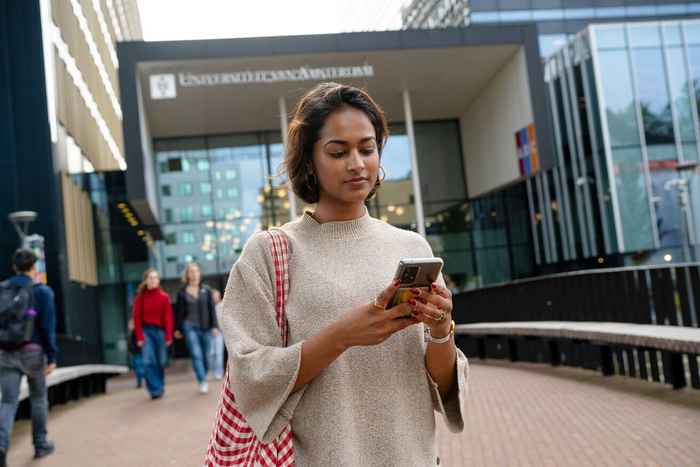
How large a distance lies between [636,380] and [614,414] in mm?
2269

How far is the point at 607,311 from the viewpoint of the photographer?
1054 cm

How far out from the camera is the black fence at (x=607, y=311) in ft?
28.2

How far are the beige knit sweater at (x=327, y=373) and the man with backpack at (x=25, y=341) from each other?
561 cm

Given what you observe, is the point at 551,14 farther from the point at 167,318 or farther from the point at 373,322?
the point at 373,322

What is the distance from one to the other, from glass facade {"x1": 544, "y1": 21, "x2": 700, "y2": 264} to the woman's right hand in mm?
28326

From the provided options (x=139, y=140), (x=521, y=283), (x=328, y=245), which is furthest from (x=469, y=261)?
(x=328, y=245)

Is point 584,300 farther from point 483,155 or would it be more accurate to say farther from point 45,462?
point 483,155

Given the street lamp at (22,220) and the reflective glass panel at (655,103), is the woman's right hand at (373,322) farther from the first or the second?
the reflective glass panel at (655,103)

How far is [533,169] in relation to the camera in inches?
933

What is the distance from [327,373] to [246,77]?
21.8 metres

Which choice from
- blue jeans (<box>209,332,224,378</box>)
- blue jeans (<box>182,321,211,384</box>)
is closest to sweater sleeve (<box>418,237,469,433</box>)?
blue jeans (<box>182,321,211,384</box>)

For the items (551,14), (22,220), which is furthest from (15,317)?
(551,14)

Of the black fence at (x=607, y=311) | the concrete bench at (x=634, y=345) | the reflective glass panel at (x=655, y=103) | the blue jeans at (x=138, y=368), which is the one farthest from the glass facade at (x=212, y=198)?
the concrete bench at (x=634, y=345)

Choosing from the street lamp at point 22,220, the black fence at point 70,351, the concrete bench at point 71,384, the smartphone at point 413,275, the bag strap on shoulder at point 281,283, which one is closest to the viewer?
the smartphone at point 413,275
